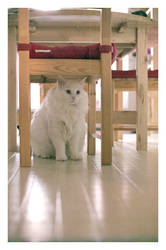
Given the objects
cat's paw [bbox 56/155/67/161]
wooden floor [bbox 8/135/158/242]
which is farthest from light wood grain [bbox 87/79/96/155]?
wooden floor [bbox 8/135/158/242]

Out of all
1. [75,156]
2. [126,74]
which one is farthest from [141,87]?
[75,156]

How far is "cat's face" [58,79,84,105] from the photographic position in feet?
5.69

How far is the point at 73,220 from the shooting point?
2.44 feet

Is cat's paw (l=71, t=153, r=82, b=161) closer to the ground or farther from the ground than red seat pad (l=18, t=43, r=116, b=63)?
closer to the ground

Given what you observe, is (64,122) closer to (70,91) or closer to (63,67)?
(70,91)

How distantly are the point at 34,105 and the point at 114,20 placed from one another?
2.27 metres

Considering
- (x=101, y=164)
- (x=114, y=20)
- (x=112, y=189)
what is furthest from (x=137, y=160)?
(x=114, y=20)

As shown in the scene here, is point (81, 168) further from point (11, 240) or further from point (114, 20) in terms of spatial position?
point (114, 20)

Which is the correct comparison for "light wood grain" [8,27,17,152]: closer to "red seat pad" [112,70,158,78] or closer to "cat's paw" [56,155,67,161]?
"cat's paw" [56,155,67,161]

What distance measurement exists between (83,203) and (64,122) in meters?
0.90

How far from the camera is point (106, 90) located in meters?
1.62

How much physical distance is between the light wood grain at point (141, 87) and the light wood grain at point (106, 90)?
27.9 inches

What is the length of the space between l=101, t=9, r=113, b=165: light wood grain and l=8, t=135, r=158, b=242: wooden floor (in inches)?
4.4

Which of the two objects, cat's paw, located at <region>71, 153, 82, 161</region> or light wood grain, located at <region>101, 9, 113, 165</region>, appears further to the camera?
cat's paw, located at <region>71, 153, 82, 161</region>
